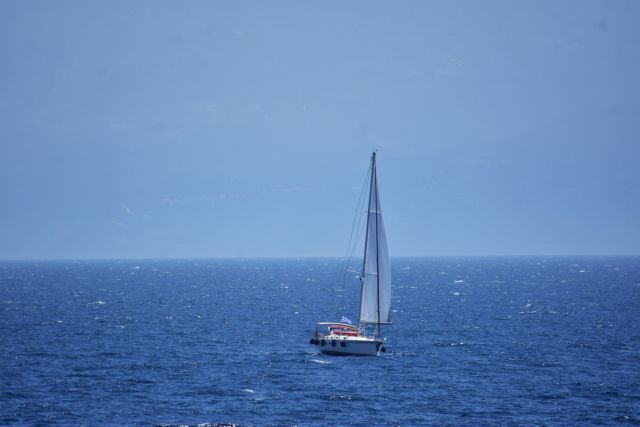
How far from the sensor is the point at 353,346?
81.3 metres

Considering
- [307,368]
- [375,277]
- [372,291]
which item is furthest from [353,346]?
[307,368]

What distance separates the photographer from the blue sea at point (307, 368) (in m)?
58.6

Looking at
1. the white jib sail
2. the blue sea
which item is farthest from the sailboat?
the blue sea

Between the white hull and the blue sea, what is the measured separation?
0.85 meters

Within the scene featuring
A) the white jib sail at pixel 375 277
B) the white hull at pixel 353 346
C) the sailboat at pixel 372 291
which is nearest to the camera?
the white hull at pixel 353 346

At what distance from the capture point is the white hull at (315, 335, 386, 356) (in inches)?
3189

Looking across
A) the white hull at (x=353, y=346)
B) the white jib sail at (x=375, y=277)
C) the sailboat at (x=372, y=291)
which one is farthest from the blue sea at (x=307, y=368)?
the white jib sail at (x=375, y=277)

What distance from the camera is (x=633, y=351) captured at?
275 feet

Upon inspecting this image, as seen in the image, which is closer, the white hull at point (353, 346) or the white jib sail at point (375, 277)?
the white hull at point (353, 346)

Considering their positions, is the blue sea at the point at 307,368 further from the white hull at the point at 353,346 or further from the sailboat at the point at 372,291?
the sailboat at the point at 372,291

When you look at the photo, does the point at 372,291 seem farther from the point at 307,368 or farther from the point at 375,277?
the point at 307,368

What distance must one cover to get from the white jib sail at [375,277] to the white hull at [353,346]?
103 inches

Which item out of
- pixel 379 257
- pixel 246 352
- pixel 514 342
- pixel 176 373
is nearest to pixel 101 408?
pixel 176 373

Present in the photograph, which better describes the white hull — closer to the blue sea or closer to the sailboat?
the sailboat
